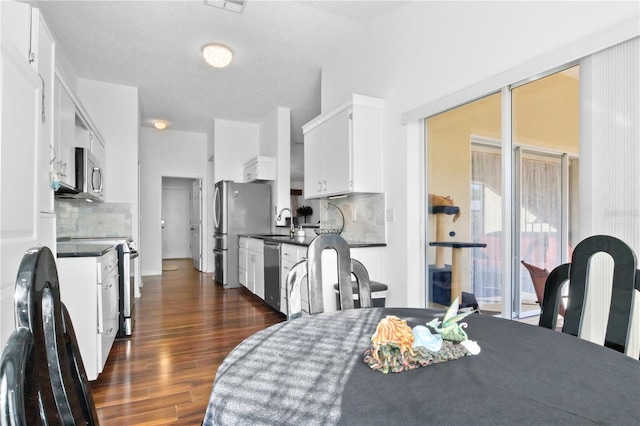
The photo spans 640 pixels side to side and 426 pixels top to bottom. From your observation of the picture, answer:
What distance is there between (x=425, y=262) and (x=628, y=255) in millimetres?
1777

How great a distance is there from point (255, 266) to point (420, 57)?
325cm

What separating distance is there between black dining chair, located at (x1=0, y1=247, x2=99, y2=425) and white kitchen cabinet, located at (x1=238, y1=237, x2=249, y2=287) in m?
4.34

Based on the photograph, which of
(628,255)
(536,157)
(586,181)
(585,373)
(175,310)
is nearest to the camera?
(585,373)

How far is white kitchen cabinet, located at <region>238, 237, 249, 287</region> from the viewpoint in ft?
17.0

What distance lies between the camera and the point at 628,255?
1.18m

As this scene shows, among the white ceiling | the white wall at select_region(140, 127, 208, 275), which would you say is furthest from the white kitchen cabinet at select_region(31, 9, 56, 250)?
the white wall at select_region(140, 127, 208, 275)

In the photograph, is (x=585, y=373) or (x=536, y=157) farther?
(x=536, y=157)

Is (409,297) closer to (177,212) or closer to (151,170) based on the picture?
(151,170)

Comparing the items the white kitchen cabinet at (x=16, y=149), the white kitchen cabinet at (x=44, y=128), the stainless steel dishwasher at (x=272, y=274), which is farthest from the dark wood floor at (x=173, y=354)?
the white kitchen cabinet at (x=44, y=128)

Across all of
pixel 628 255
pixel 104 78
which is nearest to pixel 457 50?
pixel 628 255

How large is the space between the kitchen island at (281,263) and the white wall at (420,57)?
0.20 meters

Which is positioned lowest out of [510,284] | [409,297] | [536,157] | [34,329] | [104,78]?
[409,297]

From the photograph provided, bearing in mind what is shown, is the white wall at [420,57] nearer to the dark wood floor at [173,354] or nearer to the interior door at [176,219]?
the dark wood floor at [173,354]

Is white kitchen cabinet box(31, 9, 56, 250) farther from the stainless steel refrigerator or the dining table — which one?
the stainless steel refrigerator
